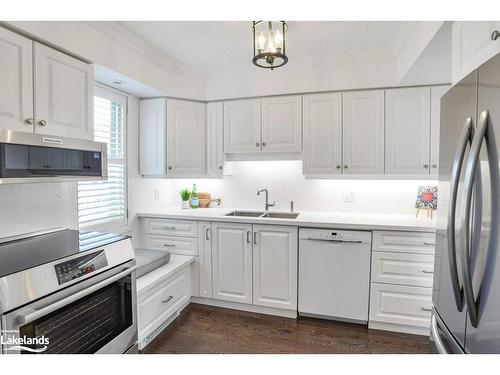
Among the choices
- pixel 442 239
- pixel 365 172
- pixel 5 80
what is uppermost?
pixel 5 80

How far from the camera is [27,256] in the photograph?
4.29 ft

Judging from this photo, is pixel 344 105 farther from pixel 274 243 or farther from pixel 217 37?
pixel 274 243

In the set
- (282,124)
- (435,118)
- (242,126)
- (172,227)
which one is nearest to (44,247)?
(172,227)

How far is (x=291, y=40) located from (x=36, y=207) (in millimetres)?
2372

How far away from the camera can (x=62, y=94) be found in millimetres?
1761

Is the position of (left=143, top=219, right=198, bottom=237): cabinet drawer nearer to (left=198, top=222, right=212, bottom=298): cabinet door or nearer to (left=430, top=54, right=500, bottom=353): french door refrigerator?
(left=198, top=222, right=212, bottom=298): cabinet door

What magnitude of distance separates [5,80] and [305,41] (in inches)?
85.3

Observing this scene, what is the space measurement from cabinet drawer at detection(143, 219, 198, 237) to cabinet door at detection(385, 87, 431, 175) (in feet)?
6.54

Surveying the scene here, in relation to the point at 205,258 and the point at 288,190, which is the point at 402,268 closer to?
the point at 288,190

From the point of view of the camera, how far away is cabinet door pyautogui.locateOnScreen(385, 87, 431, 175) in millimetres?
2504

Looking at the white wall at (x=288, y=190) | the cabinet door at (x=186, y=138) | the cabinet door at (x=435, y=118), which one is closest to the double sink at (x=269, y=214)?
the white wall at (x=288, y=190)

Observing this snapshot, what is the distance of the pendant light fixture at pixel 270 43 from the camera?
67.2 inches
